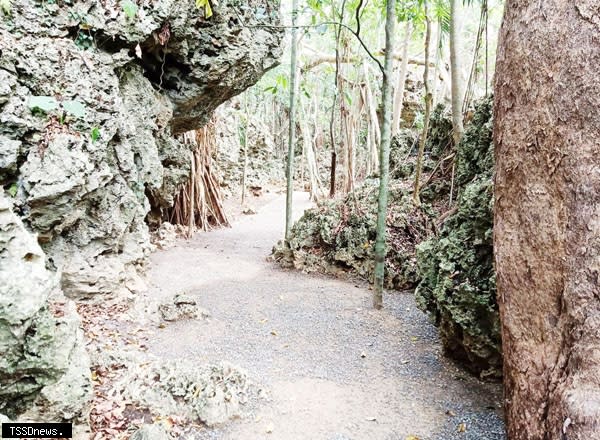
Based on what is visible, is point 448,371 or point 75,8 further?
point 75,8

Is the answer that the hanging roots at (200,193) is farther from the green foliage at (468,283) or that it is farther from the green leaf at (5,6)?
the green foliage at (468,283)

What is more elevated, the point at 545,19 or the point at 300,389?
the point at 545,19

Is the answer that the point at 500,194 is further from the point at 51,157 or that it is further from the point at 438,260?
the point at 51,157

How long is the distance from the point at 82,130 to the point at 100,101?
40cm

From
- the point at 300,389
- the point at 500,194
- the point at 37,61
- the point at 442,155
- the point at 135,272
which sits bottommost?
the point at 300,389

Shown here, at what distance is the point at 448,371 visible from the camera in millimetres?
3303

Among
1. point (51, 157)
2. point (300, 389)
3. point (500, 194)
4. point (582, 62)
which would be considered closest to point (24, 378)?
point (300, 389)

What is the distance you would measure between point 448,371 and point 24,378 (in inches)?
112

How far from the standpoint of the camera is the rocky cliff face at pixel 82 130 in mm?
2053

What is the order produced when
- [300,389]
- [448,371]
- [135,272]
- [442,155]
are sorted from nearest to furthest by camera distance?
[300,389]
[448,371]
[135,272]
[442,155]

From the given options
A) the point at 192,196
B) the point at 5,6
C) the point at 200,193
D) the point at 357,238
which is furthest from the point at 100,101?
the point at 200,193

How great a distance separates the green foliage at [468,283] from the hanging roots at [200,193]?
6.06 metres

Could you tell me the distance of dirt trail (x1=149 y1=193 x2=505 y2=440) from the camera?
2643 millimetres

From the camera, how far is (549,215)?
143 centimetres
